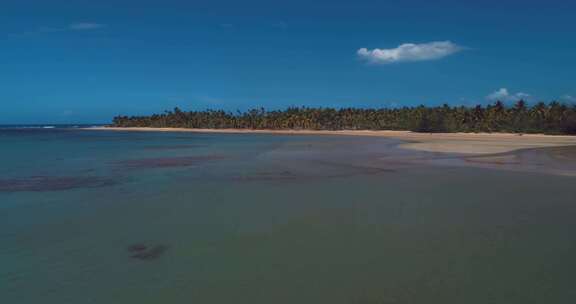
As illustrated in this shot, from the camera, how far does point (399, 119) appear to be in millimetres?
101000

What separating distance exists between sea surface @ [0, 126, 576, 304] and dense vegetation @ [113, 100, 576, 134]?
62274 mm

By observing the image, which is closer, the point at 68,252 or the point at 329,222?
the point at 68,252

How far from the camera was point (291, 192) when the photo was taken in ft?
44.5

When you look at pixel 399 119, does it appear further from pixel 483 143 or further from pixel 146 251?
pixel 146 251

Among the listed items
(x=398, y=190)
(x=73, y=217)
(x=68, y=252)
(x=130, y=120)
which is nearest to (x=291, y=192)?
(x=398, y=190)

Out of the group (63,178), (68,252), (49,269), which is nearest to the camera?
(49,269)

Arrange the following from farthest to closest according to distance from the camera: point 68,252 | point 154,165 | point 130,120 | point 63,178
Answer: point 130,120
point 154,165
point 63,178
point 68,252

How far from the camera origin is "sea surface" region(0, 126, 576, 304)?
19.3ft

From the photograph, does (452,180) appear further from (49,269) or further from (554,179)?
(49,269)

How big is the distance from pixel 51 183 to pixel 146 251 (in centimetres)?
1056

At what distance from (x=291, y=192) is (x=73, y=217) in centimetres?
611

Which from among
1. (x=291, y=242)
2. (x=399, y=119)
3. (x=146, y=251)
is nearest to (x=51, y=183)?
(x=146, y=251)

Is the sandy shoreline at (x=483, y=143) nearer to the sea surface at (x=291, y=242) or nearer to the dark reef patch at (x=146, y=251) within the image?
the sea surface at (x=291, y=242)

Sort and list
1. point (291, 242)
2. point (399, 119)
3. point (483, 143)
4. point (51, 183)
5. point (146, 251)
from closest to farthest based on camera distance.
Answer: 1. point (146, 251)
2. point (291, 242)
3. point (51, 183)
4. point (483, 143)
5. point (399, 119)
